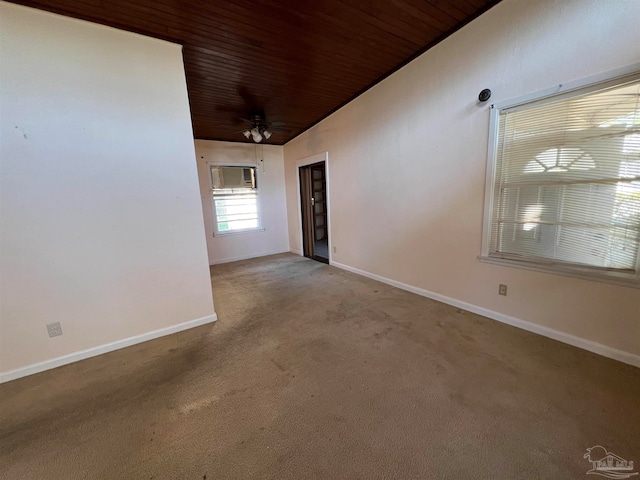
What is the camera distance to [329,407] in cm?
154

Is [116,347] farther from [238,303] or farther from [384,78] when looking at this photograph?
[384,78]

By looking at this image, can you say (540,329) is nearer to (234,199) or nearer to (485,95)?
(485,95)

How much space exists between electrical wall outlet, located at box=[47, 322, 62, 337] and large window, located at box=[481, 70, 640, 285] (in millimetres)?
3814

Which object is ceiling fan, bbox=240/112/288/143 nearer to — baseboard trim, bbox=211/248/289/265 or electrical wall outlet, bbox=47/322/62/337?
baseboard trim, bbox=211/248/289/265

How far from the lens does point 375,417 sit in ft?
4.81

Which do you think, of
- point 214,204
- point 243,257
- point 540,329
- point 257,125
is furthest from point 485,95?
point 243,257

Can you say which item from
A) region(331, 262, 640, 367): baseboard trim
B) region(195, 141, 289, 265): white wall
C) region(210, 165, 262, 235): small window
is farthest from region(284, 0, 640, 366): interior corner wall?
region(210, 165, 262, 235): small window

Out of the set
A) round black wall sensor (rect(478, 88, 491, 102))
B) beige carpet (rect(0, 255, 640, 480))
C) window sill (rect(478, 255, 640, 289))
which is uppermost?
round black wall sensor (rect(478, 88, 491, 102))

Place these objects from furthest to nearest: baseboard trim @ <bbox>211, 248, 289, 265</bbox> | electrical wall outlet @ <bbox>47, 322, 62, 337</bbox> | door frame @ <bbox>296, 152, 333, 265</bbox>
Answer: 1. baseboard trim @ <bbox>211, 248, 289, 265</bbox>
2. door frame @ <bbox>296, 152, 333, 265</bbox>
3. electrical wall outlet @ <bbox>47, 322, 62, 337</bbox>

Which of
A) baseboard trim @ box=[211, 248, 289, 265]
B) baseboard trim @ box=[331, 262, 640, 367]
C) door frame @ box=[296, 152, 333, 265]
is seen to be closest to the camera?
baseboard trim @ box=[331, 262, 640, 367]

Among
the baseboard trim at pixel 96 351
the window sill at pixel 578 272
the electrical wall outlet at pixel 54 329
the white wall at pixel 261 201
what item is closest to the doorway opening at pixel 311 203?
the white wall at pixel 261 201

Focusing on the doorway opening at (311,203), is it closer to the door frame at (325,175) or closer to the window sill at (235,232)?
the door frame at (325,175)

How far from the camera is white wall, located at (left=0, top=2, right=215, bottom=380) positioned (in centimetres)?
182

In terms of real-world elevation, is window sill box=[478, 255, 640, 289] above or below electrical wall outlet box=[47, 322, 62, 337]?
above
